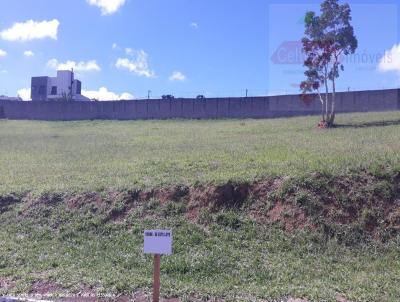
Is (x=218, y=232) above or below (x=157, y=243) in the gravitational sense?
below

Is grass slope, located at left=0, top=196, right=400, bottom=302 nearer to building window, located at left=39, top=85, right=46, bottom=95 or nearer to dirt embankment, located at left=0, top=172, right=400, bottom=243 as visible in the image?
dirt embankment, located at left=0, top=172, right=400, bottom=243

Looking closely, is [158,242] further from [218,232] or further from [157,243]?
[218,232]

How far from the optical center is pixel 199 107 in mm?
35781

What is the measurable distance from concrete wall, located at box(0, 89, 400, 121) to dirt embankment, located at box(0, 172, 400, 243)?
18035 millimetres

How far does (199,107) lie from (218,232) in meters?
28.1

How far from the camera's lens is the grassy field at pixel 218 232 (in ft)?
20.2

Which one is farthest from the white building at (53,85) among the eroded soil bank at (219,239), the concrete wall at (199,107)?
the eroded soil bank at (219,239)

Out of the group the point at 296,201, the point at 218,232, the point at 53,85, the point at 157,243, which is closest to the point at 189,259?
the point at 218,232

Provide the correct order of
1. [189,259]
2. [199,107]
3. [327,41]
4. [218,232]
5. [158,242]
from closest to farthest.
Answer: [158,242] < [189,259] < [218,232] < [327,41] < [199,107]

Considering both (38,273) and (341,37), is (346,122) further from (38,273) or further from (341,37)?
(38,273)

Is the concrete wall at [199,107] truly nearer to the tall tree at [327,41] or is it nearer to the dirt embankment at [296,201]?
the tall tree at [327,41]

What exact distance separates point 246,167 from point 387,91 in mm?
22958

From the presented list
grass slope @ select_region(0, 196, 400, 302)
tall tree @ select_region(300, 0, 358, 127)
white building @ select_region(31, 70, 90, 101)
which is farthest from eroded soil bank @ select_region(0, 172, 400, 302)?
white building @ select_region(31, 70, 90, 101)

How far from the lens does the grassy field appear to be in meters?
6.16
